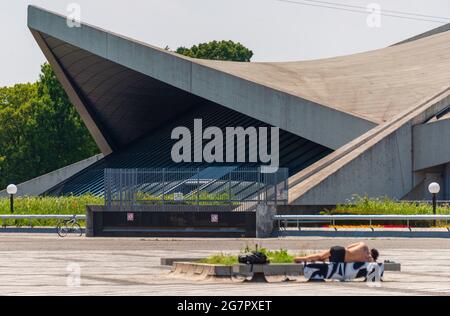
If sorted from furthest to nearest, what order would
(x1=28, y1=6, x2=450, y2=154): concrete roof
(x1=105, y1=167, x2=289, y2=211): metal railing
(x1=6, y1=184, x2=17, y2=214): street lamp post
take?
(x1=28, y1=6, x2=450, y2=154): concrete roof → (x1=6, y1=184, x2=17, y2=214): street lamp post → (x1=105, y1=167, x2=289, y2=211): metal railing

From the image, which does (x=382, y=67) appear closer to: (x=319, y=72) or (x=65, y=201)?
(x=319, y=72)

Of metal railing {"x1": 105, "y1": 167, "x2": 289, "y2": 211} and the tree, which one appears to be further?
the tree

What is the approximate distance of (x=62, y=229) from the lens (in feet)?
127

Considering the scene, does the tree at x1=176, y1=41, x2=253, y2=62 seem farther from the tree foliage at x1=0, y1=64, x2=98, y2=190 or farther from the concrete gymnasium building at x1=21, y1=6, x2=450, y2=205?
the concrete gymnasium building at x1=21, y1=6, x2=450, y2=205

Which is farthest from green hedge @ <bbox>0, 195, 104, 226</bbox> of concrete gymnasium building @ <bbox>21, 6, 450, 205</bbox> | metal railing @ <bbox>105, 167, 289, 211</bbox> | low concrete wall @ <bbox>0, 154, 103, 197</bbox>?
low concrete wall @ <bbox>0, 154, 103, 197</bbox>

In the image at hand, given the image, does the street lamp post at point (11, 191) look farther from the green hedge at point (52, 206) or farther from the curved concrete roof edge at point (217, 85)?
the curved concrete roof edge at point (217, 85)

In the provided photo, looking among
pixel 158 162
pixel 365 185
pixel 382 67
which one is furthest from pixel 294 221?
pixel 382 67

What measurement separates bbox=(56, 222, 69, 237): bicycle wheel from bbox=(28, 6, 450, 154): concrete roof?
14079 millimetres

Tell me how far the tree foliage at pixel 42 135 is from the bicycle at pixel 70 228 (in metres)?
47.8

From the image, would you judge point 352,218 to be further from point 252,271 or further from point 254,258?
point 252,271

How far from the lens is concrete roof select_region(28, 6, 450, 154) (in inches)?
1929

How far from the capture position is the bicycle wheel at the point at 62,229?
126ft

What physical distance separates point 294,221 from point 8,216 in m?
12.0
